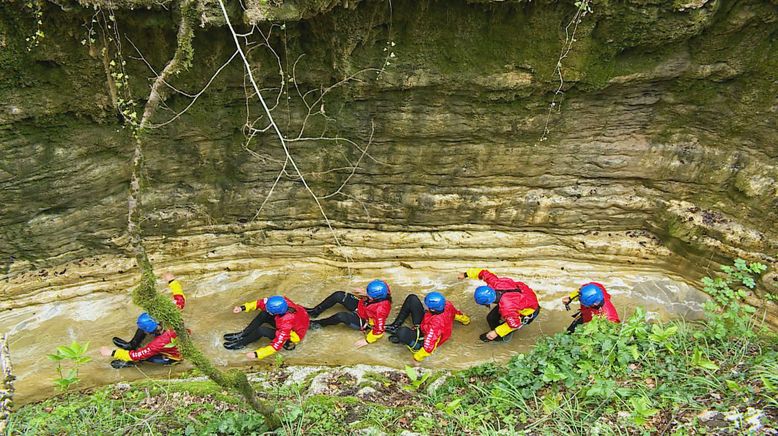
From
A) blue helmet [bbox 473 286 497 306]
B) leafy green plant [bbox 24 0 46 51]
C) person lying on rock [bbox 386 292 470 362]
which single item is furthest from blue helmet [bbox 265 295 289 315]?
leafy green plant [bbox 24 0 46 51]

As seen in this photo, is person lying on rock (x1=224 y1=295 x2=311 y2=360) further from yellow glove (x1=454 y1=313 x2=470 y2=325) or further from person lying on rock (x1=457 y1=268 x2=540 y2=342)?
person lying on rock (x1=457 y1=268 x2=540 y2=342)

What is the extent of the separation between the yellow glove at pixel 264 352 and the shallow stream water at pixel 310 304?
0.14 meters

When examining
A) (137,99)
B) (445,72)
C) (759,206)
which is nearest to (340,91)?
(445,72)

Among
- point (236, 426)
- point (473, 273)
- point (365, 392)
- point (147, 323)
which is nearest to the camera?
point (236, 426)

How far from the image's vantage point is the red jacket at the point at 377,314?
6.38 metres

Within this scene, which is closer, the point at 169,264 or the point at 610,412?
the point at 610,412

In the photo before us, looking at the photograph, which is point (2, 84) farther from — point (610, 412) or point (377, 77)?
point (610, 412)

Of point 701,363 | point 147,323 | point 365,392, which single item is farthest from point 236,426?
point 701,363

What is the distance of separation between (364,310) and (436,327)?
41.4 inches

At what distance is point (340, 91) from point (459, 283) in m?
3.26

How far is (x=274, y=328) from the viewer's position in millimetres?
6387

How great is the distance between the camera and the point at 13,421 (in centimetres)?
432

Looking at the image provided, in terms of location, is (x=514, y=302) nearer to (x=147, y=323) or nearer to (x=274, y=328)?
(x=274, y=328)

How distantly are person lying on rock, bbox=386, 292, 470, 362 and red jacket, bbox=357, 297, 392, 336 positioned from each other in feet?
0.51
